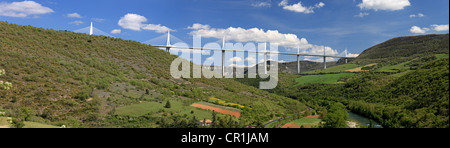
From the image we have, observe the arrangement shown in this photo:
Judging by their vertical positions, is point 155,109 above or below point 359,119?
above

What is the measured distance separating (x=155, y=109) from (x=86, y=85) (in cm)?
1287

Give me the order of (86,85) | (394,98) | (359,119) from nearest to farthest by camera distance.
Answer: (86,85), (394,98), (359,119)

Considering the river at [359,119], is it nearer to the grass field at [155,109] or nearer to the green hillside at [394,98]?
the green hillside at [394,98]

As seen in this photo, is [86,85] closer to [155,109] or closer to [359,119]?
[155,109]

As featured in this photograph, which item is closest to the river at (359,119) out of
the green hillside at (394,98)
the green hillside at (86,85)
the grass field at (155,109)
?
the green hillside at (394,98)

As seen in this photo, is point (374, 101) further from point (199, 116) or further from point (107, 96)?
point (107, 96)

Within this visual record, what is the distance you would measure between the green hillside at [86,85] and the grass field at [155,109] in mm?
199

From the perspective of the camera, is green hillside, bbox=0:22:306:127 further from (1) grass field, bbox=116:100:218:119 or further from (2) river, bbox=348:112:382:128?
(2) river, bbox=348:112:382:128

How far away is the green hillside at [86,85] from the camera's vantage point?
34000 mm

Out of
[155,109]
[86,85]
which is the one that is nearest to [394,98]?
[155,109]

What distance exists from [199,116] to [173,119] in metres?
6.13

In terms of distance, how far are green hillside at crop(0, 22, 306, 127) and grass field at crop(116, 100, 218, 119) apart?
20 cm

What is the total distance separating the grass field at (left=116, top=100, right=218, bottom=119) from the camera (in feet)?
132

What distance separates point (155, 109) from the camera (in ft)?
142
